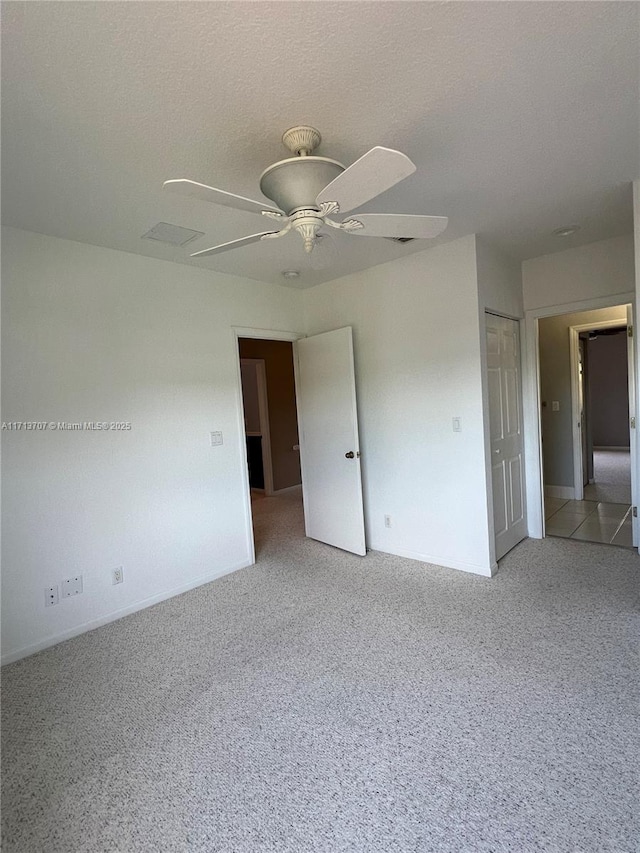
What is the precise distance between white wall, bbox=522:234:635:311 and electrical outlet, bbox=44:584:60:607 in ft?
14.4

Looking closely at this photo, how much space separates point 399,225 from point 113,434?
90.6 inches

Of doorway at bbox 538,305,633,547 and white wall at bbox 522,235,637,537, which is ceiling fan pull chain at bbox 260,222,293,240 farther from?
doorway at bbox 538,305,633,547

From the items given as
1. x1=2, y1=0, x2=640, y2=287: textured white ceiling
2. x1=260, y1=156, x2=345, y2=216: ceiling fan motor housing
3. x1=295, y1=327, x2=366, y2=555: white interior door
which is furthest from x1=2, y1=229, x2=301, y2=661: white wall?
x1=260, y1=156, x2=345, y2=216: ceiling fan motor housing

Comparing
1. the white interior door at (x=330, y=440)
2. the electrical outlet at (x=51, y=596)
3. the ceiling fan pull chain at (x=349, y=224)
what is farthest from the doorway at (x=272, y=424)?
the ceiling fan pull chain at (x=349, y=224)

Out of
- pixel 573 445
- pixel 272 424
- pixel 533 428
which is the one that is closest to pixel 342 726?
pixel 533 428

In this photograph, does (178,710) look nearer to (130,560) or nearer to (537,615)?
(130,560)

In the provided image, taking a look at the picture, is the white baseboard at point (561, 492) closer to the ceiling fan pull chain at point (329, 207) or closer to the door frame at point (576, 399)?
the door frame at point (576, 399)

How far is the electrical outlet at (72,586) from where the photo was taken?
108 inches

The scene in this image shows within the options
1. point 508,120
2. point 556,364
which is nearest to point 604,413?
point 556,364

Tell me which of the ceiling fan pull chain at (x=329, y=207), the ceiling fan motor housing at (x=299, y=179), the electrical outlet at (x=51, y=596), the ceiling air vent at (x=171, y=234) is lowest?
the electrical outlet at (x=51, y=596)

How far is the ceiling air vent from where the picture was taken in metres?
2.65

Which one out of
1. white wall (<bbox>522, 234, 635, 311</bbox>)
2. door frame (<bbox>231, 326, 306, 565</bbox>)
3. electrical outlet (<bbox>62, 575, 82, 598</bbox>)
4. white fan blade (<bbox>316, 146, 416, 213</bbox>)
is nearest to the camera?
white fan blade (<bbox>316, 146, 416, 213</bbox>)

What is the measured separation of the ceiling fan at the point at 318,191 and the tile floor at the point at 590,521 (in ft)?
11.1

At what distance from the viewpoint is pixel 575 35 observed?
1425 millimetres
